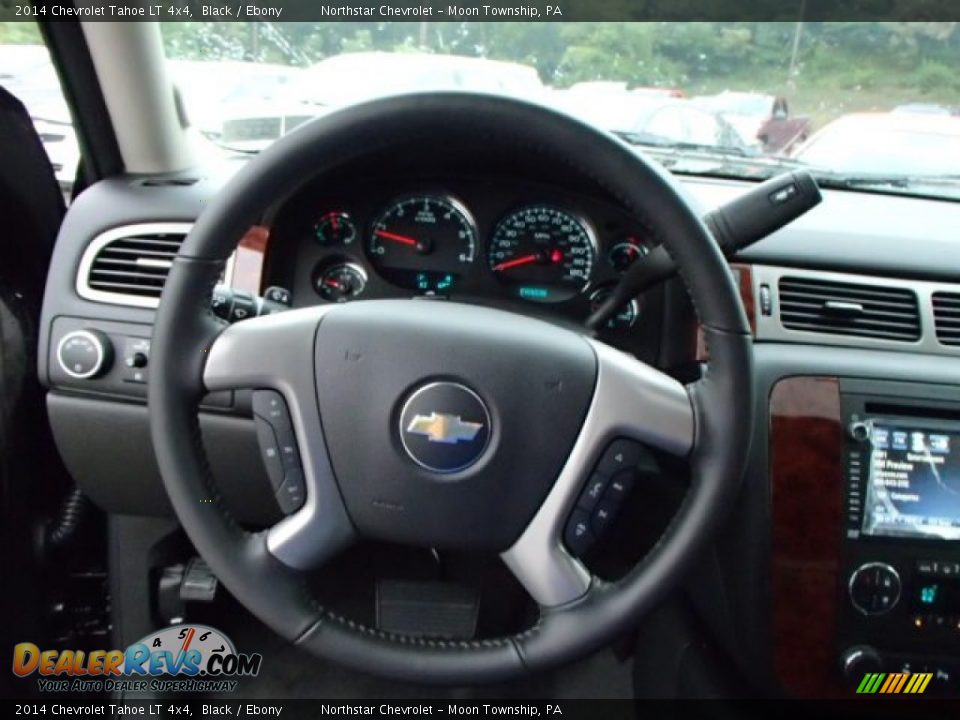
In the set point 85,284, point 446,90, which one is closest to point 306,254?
point 85,284

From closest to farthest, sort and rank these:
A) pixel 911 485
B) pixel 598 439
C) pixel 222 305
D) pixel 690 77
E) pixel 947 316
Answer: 1. pixel 598 439
2. pixel 222 305
3. pixel 911 485
4. pixel 947 316
5. pixel 690 77

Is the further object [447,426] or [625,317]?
[625,317]

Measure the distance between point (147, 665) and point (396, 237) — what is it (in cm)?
99

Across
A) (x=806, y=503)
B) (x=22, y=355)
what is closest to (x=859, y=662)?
(x=806, y=503)

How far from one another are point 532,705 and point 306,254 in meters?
1.07

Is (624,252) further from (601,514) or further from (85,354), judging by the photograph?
(85,354)

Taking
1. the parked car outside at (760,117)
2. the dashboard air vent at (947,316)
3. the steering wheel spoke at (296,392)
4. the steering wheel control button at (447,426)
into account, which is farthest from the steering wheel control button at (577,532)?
the parked car outside at (760,117)

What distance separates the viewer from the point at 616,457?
1110 mm

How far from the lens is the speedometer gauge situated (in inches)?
61.4

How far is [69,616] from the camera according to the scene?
6.04 feet

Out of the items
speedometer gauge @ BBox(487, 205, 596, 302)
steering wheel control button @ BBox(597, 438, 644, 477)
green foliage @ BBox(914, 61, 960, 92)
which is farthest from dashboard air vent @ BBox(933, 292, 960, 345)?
steering wheel control button @ BBox(597, 438, 644, 477)

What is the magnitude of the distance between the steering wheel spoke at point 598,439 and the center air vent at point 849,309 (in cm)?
53

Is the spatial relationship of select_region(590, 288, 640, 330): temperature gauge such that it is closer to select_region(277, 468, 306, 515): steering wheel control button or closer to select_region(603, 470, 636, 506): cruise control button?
select_region(603, 470, 636, 506): cruise control button

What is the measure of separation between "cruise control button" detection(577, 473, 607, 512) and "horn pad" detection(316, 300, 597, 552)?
1.7 inches
